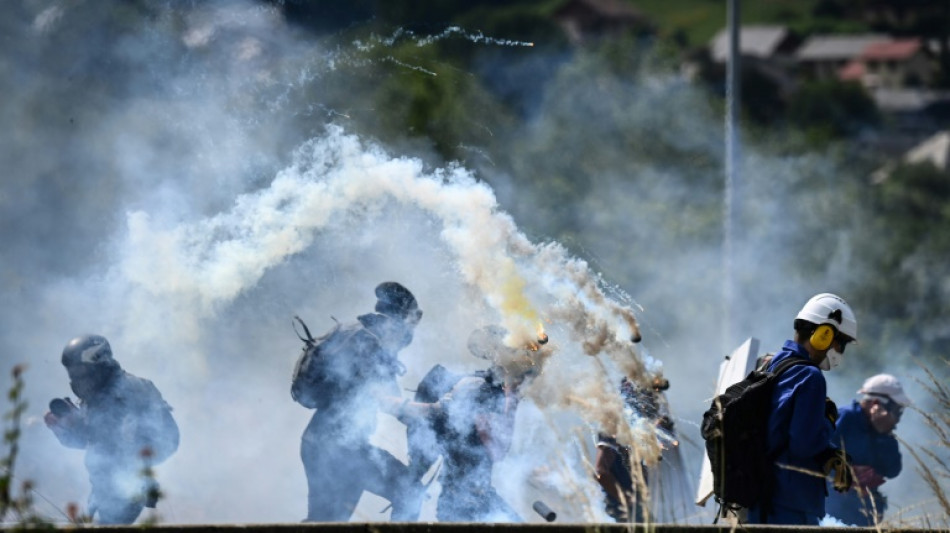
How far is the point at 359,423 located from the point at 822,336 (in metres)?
2.76

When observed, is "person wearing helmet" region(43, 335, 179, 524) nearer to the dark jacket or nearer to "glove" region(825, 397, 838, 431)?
Result: the dark jacket

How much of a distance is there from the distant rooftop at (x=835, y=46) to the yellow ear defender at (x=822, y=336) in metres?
46.8

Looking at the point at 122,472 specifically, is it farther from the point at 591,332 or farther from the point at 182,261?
the point at 591,332

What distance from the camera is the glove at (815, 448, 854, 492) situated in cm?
565

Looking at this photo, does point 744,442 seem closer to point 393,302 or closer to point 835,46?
point 393,302

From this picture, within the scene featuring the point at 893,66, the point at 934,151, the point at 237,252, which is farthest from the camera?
the point at 893,66

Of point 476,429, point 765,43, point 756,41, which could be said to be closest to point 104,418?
point 476,429

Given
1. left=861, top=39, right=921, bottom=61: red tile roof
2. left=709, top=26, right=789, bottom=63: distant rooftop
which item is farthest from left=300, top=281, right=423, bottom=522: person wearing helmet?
left=861, top=39, right=921, bottom=61: red tile roof

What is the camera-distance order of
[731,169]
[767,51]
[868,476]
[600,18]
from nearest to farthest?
[868,476] < [731,169] < [600,18] < [767,51]

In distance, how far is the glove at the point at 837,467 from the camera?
565 centimetres

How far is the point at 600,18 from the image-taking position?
42.8 m

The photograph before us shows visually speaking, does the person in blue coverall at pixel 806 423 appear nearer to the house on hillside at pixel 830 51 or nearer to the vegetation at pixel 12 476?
the vegetation at pixel 12 476

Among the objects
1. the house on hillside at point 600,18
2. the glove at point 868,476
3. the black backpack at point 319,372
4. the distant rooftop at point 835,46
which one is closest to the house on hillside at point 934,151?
the distant rooftop at point 835,46

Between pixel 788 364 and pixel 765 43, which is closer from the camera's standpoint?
pixel 788 364
